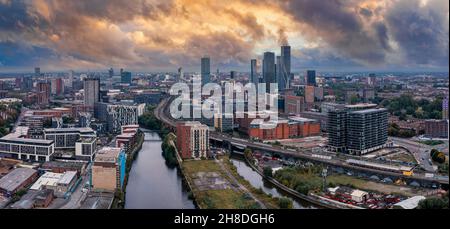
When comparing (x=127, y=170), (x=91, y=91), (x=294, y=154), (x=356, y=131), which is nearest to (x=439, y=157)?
(x=356, y=131)

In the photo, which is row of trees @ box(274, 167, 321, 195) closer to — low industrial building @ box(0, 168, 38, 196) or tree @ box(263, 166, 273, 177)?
tree @ box(263, 166, 273, 177)

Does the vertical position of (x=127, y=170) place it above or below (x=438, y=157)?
below

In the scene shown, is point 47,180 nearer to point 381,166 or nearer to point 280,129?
point 381,166

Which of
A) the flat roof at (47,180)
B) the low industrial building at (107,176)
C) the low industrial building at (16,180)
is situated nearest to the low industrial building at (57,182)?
the flat roof at (47,180)

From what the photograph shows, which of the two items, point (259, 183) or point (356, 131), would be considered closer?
point (259, 183)

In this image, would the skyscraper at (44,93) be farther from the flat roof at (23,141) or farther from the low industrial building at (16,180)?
the low industrial building at (16,180)

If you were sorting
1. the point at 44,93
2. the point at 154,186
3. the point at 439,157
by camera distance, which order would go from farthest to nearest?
the point at 44,93, the point at 439,157, the point at 154,186
